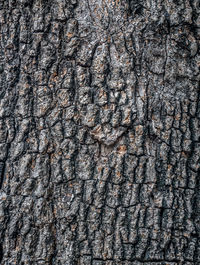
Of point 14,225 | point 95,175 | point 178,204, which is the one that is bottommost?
point 14,225

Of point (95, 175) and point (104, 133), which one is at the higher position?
point (104, 133)

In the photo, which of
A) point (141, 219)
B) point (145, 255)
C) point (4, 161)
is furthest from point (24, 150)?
point (145, 255)

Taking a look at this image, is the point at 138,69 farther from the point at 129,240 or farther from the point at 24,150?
the point at 129,240

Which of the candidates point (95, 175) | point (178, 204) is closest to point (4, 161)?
point (95, 175)

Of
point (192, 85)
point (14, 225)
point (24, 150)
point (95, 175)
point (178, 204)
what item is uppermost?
point (192, 85)

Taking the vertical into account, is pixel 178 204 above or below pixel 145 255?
above

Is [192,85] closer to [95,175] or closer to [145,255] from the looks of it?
[95,175]
